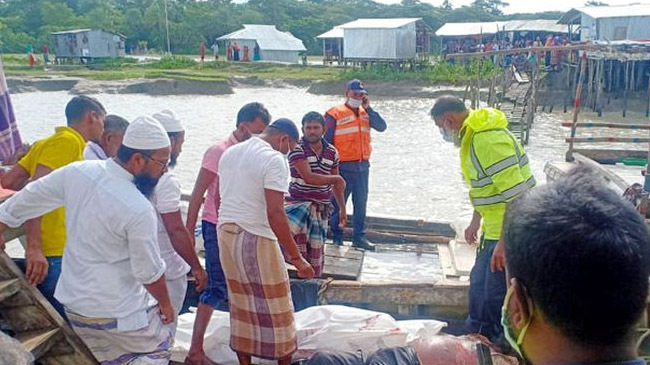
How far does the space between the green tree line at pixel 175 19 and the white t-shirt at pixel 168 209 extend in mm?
50689

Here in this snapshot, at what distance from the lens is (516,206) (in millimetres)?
1095

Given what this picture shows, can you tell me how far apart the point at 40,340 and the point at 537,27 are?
37.8 metres

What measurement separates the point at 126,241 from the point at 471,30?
3877 cm

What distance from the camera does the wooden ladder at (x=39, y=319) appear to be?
2877mm

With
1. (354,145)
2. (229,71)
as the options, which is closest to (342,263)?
(354,145)

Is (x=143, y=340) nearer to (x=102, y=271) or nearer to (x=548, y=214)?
(x=102, y=271)

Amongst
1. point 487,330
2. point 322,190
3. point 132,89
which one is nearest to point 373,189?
point 322,190

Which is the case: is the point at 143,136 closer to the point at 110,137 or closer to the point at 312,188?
the point at 110,137

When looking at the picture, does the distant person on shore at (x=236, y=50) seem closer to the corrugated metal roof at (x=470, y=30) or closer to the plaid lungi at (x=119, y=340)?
the corrugated metal roof at (x=470, y=30)

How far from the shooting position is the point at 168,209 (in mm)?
3086

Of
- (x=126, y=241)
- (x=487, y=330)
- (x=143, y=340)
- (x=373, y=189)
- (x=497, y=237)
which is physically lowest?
(x=373, y=189)

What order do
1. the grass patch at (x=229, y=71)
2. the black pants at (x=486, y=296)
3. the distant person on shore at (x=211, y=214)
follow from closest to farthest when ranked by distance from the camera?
the black pants at (x=486, y=296)
the distant person on shore at (x=211, y=214)
the grass patch at (x=229, y=71)

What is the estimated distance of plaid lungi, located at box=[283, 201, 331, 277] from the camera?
4504mm

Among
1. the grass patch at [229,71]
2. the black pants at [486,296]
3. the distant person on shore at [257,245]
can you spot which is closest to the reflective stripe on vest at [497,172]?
the black pants at [486,296]
